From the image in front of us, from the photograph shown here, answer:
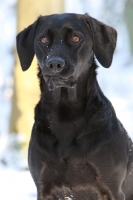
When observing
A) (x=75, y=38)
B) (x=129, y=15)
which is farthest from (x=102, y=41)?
(x=129, y=15)

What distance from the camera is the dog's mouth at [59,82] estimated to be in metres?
3.93

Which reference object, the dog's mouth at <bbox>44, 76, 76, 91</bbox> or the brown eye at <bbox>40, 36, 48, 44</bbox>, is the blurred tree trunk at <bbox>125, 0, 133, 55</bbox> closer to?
the brown eye at <bbox>40, 36, 48, 44</bbox>

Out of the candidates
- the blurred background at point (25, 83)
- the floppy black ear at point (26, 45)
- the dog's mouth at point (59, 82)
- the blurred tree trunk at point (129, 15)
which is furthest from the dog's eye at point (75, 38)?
the blurred tree trunk at point (129, 15)

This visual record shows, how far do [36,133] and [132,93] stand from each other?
850 cm

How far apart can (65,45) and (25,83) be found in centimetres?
404

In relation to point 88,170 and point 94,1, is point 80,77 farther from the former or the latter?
point 94,1

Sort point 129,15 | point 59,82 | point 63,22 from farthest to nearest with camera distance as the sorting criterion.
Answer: point 129,15
point 63,22
point 59,82

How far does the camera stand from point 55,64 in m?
3.81

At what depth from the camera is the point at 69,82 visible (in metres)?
4.00

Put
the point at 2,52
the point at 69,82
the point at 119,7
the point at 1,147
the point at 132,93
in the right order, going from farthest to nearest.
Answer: the point at 2,52
the point at 119,7
the point at 132,93
the point at 1,147
the point at 69,82

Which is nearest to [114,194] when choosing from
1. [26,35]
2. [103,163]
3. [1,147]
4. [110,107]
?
[103,163]

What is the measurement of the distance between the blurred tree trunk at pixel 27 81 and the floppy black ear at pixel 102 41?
3582 millimetres

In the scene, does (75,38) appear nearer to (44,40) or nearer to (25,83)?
(44,40)

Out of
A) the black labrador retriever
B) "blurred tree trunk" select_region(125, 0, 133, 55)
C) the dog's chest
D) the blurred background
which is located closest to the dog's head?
the black labrador retriever
